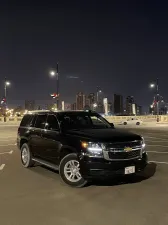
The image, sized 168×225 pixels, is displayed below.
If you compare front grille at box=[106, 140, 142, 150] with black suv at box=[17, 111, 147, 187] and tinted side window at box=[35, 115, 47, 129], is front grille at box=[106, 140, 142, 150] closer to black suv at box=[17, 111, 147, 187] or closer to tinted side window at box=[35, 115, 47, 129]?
black suv at box=[17, 111, 147, 187]

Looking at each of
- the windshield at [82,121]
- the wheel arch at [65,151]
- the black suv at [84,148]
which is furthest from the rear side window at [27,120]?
the wheel arch at [65,151]

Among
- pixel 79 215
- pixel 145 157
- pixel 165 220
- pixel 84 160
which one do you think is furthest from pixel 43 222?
pixel 145 157

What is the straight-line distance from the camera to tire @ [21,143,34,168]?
36.4ft

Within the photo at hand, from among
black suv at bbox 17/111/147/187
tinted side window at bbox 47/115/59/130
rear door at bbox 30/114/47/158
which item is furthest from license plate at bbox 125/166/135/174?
rear door at bbox 30/114/47/158

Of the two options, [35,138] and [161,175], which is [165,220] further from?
[35,138]

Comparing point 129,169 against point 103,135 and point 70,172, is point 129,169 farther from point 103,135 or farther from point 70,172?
point 70,172

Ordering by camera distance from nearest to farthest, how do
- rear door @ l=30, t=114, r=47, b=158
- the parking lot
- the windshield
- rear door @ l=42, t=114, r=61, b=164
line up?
the parking lot
rear door @ l=42, t=114, r=61, b=164
the windshield
rear door @ l=30, t=114, r=47, b=158

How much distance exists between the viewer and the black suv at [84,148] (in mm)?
8086

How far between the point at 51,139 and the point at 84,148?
1.62 metres

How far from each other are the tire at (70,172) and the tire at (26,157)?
8.31ft

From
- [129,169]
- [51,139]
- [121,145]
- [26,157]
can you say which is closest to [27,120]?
[26,157]

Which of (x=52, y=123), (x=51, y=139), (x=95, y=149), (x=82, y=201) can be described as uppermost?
(x=52, y=123)

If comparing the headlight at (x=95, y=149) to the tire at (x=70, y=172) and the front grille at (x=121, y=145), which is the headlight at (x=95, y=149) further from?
the tire at (x=70, y=172)

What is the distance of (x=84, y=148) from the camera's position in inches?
325
